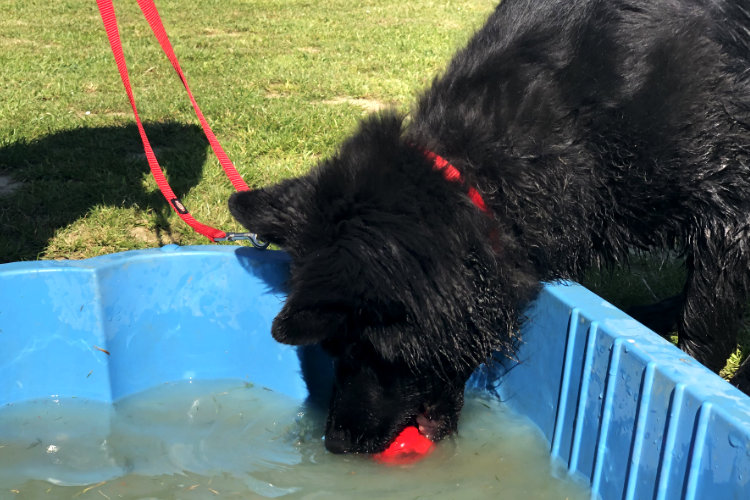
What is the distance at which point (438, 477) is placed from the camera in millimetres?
2701

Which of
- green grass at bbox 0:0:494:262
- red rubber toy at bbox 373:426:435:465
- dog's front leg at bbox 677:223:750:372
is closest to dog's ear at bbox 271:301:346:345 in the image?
red rubber toy at bbox 373:426:435:465

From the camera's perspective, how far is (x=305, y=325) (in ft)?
6.99

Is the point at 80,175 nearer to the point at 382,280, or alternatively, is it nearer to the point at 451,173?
the point at 451,173

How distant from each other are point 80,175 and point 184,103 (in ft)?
6.20

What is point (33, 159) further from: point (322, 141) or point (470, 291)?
point (470, 291)

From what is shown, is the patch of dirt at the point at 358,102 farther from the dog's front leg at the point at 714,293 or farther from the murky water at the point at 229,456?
the dog's front leg at the point at 714,293

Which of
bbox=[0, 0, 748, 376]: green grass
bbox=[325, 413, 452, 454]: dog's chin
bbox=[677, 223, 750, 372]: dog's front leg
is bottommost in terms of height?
bbox=[0, 0, 748, 376]: green grass

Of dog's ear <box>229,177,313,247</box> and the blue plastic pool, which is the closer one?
the blue plastic pool

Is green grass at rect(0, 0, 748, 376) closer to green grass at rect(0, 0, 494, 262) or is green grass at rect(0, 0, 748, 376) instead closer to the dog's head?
green grass at rect(0, 0, 494, 262)

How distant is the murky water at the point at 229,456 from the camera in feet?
8.70

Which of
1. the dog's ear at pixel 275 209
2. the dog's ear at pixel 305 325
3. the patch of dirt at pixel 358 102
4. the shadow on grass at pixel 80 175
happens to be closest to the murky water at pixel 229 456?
the dog's ear at pixel 305 325

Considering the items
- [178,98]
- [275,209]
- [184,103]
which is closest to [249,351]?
[275,209]

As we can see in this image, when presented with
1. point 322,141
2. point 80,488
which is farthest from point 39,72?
point 80,488

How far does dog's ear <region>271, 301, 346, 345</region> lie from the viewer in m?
2.13
